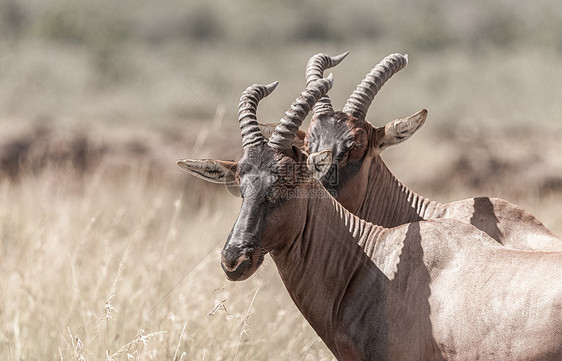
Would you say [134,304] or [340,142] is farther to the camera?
[134,304]

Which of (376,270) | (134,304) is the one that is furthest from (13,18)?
(376,270)

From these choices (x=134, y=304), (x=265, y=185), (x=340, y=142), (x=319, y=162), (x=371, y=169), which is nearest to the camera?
(x=265, y=185)

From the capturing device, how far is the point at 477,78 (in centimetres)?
4834

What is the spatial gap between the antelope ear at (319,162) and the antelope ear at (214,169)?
56cm

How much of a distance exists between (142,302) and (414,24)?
47.9 metres

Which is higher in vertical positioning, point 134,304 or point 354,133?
point 354,133

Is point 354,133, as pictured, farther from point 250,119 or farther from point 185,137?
point 185,137

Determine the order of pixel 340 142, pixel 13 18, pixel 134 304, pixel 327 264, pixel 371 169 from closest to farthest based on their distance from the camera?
1. pixel 327 264
2. pixel 340 142
3. pixel 371 169
4. pixel 134 304
5. pixel 13 18

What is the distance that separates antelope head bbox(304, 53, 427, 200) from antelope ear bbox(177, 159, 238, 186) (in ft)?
3.69

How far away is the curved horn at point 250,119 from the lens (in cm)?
582

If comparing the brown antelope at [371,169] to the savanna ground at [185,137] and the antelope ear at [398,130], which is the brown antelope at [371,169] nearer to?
the antelope ear at [398,130]

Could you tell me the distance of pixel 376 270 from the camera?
5.78m

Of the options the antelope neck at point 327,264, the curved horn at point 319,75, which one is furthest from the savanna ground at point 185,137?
the curved horn at point 319,75

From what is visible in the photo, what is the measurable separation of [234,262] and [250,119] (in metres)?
1.10
